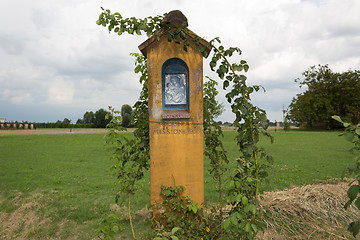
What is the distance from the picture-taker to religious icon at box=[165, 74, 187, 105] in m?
3.74

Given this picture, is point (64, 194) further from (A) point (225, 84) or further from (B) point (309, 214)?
(B) point (309, 214)

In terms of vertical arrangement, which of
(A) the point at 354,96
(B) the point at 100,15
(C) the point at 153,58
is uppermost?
(A) the point at 354,96

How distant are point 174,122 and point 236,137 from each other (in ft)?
3.22

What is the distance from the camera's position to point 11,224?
445cm

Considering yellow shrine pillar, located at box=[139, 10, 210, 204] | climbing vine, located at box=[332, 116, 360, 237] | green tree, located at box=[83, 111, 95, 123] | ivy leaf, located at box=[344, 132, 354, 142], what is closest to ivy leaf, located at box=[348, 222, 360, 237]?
climbing vine, located at box=[332, 116, 360, 237]

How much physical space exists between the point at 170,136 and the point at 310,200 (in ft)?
10.3

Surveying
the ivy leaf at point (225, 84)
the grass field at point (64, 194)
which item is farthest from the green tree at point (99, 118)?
the ivy leaf at point (225, 84)

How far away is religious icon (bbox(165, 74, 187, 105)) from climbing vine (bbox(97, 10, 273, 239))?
52cm

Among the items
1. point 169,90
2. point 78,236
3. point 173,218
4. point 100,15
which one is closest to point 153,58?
point 169,90

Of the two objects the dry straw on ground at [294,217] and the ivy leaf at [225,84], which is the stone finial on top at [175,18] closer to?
the ivy leaf at [225,84]

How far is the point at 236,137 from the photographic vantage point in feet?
10.2

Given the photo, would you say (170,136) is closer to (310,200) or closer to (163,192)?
(163,192)

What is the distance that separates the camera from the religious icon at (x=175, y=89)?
3740 mm

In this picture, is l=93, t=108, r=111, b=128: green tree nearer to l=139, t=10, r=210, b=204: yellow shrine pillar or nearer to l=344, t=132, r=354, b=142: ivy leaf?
l=139, t=10, r=210, b=204: yellow shrine pillar
